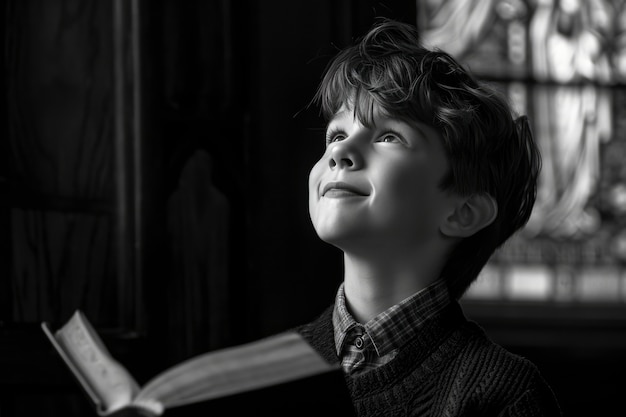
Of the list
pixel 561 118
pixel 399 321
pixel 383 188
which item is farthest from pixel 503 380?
pixel 561 118

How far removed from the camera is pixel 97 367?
44.6 inches

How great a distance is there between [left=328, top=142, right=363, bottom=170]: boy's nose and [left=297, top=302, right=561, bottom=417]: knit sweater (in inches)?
9.3

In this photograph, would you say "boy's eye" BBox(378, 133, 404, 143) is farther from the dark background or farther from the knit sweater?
the dark background

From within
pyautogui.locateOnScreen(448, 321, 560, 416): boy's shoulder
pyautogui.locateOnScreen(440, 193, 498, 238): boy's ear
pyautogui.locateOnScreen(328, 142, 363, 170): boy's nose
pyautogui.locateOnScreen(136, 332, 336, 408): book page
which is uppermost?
pyautogui.locateOnScreen(328, 142, 363, 170): boy's nose

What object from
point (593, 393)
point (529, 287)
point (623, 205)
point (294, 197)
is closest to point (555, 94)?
point (623, 205)

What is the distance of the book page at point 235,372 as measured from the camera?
1.03 m

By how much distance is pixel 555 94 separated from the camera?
355cm

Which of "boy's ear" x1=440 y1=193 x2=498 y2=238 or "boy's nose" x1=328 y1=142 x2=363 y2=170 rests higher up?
"boy's nose" x1=328 y1=142 x2=363 y2=170

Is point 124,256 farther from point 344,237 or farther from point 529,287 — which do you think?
point 529,287

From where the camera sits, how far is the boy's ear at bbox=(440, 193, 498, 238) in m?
1.38

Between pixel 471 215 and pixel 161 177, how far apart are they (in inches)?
22.1

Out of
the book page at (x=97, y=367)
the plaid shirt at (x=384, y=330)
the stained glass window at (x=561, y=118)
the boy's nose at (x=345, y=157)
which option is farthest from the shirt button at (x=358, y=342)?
the stained glass window at (x=561, y=118)

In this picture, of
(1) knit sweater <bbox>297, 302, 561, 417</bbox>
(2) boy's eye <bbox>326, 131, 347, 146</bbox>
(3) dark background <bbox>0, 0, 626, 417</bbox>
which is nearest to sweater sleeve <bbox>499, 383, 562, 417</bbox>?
(1) knit sweater <bbox>297, 302, 561, 417</bbox>

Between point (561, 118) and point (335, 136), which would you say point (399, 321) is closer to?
point (335, 136)
